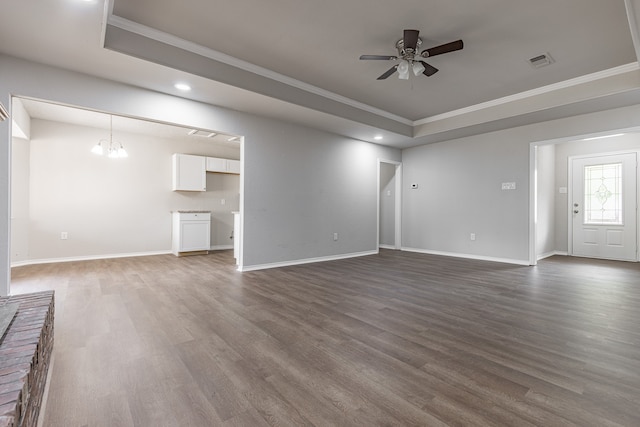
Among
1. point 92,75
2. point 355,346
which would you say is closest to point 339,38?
point 92,75

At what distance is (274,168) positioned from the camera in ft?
16.0

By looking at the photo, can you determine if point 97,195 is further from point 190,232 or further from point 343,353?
point 343,353

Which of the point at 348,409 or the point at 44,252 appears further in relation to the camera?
the point at 44,252

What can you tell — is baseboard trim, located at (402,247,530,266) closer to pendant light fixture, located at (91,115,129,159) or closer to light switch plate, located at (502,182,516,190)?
light switch plate, located at (502,182,516,190)

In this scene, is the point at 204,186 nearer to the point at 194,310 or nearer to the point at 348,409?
the point at 194,310

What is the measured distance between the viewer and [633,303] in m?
3.05

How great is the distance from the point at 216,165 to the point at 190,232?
1.70 metres

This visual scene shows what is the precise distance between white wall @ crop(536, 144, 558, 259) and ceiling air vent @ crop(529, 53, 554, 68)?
2.53 m

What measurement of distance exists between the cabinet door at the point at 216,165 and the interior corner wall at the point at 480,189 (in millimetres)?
4287

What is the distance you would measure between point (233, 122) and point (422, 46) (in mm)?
2743

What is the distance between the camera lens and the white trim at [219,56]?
287 cm

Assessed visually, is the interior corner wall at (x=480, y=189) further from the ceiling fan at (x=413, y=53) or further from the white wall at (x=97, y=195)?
the white wall at (x=97, y=195)

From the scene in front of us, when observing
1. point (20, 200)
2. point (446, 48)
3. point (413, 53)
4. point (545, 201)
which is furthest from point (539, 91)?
point (20, 200)

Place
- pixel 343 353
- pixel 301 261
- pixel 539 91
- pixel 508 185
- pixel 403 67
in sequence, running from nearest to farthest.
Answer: pixel 343 353 < pixel 403 67 < pixel 539 91 < pixel 301 261 < pixel 508 185
